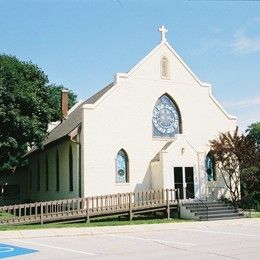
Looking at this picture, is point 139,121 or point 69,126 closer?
point 139,121

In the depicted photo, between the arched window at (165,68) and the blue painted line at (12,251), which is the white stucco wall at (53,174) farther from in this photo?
the blue painted line at (12,251)

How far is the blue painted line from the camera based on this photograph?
12473mm

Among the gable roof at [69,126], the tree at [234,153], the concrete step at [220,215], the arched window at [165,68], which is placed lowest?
the concrete step at [220,215]

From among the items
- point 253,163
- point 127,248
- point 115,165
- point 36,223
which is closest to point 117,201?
point 115,165

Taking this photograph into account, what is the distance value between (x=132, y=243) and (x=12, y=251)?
3.93 meters

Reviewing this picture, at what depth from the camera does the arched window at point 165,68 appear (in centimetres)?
2995

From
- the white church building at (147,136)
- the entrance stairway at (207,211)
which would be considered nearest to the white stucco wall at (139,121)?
the white church building at (147,136)

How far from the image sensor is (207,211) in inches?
1018

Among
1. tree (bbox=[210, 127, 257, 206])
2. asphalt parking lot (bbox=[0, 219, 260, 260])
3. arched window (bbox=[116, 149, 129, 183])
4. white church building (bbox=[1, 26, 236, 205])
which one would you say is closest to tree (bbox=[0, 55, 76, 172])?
white church building (bbox=[1, 26, 236, 205])

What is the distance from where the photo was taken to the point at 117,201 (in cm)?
2583

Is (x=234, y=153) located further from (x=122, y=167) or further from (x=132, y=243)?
(x=132, y=243)

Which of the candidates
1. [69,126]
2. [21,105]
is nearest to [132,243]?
[21,105]

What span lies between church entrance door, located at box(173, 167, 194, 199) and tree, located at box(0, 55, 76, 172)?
899 centimetres

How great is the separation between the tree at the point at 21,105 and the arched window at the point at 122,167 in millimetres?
5060
